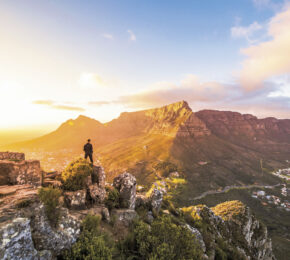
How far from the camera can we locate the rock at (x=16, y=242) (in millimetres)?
5301

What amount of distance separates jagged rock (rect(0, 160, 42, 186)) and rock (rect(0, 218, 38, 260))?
7637 millimetres

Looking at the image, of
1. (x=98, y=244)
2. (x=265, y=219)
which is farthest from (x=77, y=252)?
(x=265, y=219)

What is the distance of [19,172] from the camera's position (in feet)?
38.3

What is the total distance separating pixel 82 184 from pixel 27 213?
22.4 ft

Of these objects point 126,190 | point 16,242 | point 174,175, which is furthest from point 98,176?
point 174,175

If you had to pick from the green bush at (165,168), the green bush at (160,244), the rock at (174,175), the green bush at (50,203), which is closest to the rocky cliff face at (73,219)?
the green bush at (50,203)

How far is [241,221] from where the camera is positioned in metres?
29.8

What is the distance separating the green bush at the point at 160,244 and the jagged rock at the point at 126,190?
5.61m

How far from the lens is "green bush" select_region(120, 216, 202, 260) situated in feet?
28.3

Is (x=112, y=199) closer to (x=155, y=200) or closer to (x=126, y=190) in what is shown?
(x=126, y=190)

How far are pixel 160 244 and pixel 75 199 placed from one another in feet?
26.5

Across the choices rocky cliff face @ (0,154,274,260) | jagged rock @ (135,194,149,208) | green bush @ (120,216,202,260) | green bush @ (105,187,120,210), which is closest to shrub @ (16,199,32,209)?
rocky cliff face @ (0,154,274,260)

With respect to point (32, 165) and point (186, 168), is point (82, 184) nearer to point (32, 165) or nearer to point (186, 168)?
point (32, 165)

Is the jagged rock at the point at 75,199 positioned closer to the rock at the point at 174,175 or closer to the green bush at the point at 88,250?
the green bush at the point at 88,250
